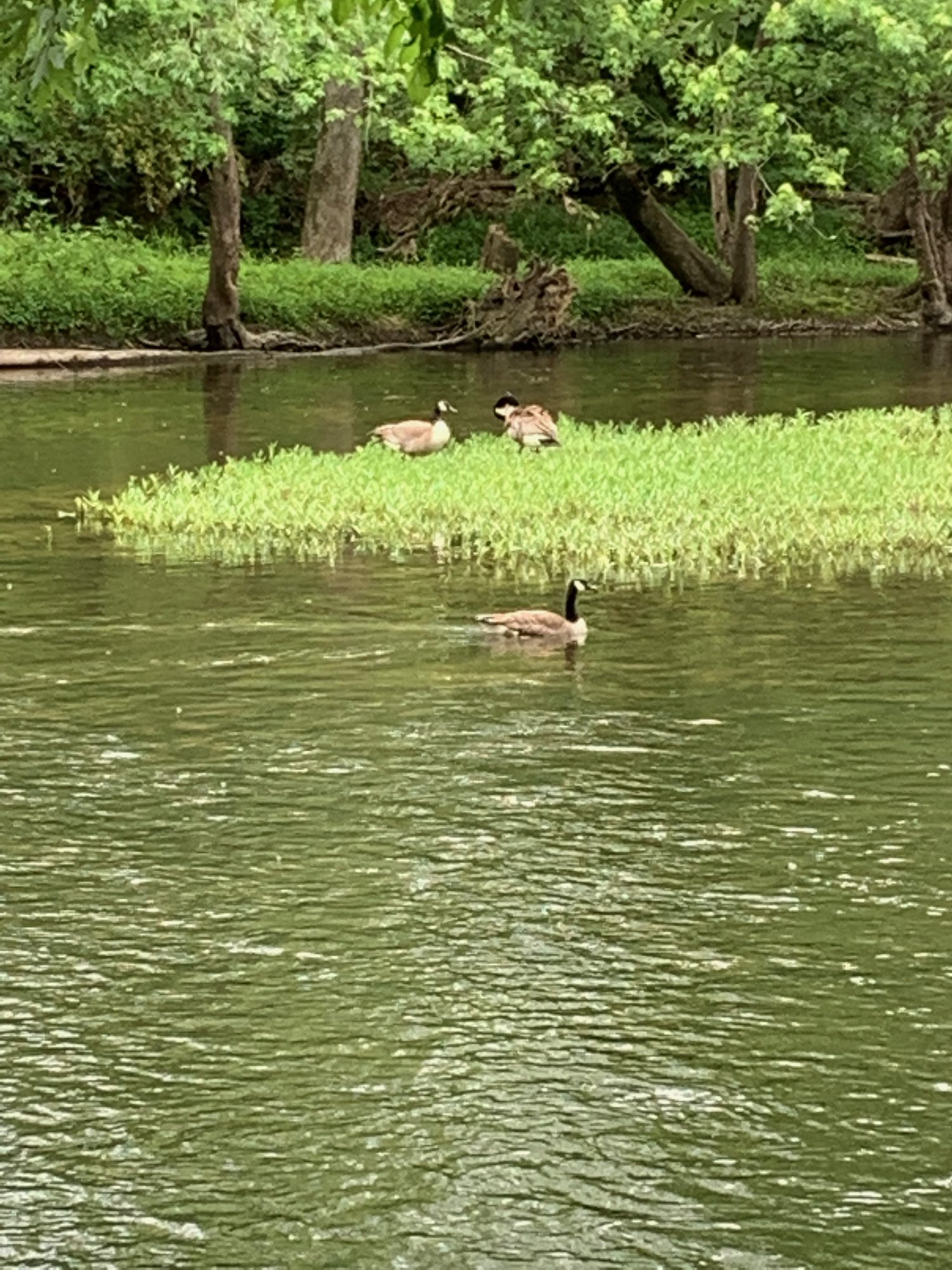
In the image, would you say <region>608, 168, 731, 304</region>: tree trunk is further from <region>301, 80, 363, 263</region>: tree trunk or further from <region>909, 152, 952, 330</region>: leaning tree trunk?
<region>301, 80, 363, 263</region>: tree trunk

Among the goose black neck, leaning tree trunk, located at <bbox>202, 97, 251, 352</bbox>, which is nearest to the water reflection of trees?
leaning tree trunk, located at <bbox>202, 97, 251, 352</bbox>

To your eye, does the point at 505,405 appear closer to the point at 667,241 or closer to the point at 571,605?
the point at 571,605

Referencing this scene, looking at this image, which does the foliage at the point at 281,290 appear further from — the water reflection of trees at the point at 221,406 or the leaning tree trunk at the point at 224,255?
the water reflection of trees at the point at 221,406

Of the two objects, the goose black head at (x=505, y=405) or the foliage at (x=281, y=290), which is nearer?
the goose black head at (x=505, y=405)

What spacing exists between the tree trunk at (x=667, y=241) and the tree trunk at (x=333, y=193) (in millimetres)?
4610

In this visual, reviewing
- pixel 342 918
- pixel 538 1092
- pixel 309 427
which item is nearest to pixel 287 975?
pixel 342 918

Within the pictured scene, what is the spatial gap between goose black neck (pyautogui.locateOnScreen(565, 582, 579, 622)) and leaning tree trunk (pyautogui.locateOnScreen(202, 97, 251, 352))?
22.1 m

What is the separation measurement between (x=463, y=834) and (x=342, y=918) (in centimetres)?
125

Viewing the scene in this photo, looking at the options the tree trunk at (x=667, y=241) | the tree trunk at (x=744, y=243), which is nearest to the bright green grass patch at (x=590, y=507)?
the tree trunk at (x=744, y=243)

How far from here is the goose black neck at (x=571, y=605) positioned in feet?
49.6

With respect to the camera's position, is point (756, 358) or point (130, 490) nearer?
point (130, 490)

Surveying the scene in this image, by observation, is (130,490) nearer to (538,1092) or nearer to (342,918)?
(342,918)

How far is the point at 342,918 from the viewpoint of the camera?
10.2 metres

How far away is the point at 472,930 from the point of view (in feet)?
32.8
